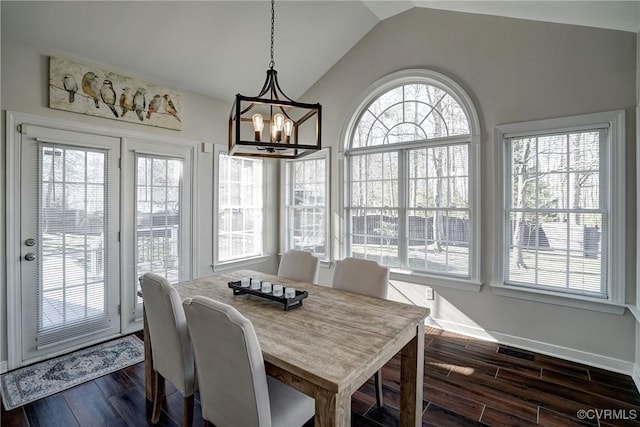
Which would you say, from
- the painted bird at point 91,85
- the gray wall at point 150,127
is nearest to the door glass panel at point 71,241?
the gray wall at point 150,127

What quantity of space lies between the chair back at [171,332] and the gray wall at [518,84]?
269cm

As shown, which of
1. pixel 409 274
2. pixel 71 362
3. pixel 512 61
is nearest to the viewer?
pixel 71 362

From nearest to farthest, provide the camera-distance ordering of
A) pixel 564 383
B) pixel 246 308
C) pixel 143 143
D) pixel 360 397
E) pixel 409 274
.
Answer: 1. pixel 246 308
2. pixel 360 397
3. pixel 564 383
4. pixel 143 143
5. pixel 409 274

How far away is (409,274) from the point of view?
3.78 meters

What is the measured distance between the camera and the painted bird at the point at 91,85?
3.07 metres

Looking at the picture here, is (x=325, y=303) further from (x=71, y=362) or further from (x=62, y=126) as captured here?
(x=62, y=126)

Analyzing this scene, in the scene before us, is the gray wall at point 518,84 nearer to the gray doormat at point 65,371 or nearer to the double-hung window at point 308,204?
the double-hung window at point 308,204

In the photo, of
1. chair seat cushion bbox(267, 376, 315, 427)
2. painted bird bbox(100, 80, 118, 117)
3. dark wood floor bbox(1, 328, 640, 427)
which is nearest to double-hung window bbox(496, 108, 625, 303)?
dark wood floor bbox(1, 328, 640, 427)

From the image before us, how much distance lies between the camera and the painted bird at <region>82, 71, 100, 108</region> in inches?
121

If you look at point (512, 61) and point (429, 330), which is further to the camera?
point (429, 330)

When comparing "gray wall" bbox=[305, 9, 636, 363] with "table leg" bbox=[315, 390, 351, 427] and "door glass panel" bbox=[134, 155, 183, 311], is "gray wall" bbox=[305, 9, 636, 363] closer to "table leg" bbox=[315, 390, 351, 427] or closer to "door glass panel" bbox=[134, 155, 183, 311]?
"table leg" bbox=[315, 390, 351, 427]

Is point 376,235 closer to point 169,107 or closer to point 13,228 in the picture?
point 169,107

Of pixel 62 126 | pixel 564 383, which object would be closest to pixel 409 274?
pixel 564 383

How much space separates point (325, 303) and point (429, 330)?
1.96m
